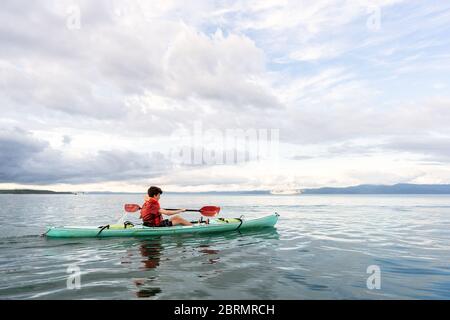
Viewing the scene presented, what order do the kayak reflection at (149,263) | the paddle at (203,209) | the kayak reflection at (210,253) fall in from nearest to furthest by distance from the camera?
the kayak reflection at (149,263) < the kayak reflection at (210,253) < the paddle at (203,209)

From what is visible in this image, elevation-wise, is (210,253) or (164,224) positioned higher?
(164,224)

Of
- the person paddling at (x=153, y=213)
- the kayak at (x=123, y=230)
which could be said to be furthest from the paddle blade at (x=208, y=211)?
the person paddling at (x=153, y=213)

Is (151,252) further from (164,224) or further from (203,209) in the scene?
(203,209)

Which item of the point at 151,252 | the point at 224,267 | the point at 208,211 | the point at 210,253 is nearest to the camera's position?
the point at 224,267

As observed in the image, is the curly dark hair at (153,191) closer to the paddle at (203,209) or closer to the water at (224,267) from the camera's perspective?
the water at (224,267)

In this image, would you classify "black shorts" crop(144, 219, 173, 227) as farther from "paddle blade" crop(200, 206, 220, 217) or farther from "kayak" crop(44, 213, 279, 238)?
"paddle blade" crop(200, 206, 220, 217)

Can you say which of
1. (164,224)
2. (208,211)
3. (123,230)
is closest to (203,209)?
(208,211)

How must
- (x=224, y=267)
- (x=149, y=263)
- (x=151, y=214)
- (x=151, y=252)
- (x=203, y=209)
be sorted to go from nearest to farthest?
(x=224, y=267) → (x=149, y=263) → (x=151, y=252) → (x=151, y=214) → (x=203, y=209)

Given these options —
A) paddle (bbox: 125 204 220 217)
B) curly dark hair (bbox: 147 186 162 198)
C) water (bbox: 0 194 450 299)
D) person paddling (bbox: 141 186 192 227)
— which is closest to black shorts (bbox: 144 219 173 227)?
person paddling (bbox: 141 186 192 227)

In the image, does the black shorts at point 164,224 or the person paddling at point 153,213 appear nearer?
the person paddling at point 153,213

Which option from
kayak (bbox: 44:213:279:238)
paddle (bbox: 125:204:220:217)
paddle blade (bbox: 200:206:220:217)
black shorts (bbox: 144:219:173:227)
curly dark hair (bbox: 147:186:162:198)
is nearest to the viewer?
curly dark hair (bbox: 147:186:162:198)

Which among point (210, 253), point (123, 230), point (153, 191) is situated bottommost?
point (210, 253)

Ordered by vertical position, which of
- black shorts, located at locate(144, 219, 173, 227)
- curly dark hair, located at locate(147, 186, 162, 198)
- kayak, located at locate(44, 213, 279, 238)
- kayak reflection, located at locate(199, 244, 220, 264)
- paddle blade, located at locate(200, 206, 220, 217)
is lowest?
kayak reflection, located at locate(199, 244, 220, 264)
